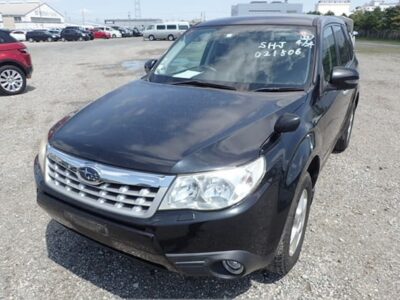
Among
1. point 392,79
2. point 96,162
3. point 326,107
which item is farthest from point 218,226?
point 392,79

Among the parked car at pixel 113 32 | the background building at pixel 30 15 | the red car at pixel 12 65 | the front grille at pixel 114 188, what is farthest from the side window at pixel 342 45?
the background building at pixel 30 15

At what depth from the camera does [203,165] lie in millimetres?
1938

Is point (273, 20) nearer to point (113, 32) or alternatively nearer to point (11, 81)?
point (11, 81)

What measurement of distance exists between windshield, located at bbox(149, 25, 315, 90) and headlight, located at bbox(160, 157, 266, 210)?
48.3 inches

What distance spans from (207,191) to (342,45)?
10.7ft

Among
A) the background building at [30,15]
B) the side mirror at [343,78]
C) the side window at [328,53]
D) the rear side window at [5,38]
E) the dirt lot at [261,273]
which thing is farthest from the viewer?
the background building at [30,15]

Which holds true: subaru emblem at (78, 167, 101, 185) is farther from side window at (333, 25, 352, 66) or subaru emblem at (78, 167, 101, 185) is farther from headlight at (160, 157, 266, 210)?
side window at (333, 25, 352, 66)

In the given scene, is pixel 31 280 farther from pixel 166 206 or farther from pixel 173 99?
pixel 173 99

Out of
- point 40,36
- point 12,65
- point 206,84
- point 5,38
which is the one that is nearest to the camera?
point 206,84

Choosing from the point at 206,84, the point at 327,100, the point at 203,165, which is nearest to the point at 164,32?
the point at 206,84

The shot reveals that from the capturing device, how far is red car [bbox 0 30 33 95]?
866 cm

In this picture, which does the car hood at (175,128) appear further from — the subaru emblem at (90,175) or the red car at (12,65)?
the red car at (12,65)

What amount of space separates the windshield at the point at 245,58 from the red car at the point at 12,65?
22.0ft

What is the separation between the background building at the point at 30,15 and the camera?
8020 cm
